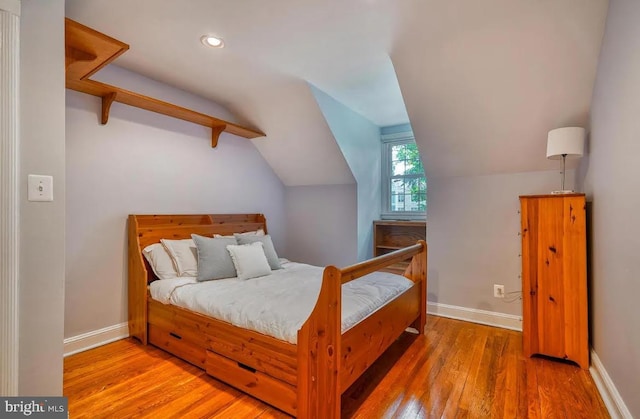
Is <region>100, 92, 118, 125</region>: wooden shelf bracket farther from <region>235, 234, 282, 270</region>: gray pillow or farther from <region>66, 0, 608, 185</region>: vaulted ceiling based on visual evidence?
<region>235, 234, 282, 270</region>: gray pillow

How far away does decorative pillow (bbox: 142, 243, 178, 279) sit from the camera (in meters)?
2.46

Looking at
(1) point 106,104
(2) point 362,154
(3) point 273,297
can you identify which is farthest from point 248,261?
(2) point 362,154

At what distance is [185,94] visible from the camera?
295 cm

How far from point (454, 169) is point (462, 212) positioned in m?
0.45

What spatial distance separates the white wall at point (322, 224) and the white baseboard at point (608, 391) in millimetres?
2236

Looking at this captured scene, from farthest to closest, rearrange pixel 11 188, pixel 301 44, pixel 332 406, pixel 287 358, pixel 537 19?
pixel 301 44 → pixel 537 19 → pixel 287 358 → pixel 332 406 → pixel 11 188

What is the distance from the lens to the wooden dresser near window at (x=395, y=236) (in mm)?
3771

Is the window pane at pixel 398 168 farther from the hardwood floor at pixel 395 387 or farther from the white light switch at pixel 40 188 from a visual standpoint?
the white light switch at pixel 40 188

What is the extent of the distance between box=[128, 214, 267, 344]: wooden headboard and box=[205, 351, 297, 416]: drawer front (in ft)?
2.97

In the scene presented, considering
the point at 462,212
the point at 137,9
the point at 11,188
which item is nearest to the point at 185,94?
the point at 137,9

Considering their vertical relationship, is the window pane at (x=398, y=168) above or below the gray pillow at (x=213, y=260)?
above

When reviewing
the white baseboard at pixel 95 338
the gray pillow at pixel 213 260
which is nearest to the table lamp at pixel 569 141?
the gray pillow at pixel 213 260

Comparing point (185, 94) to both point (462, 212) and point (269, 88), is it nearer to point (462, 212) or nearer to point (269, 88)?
point (269, 88)

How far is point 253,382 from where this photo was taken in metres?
1.70
